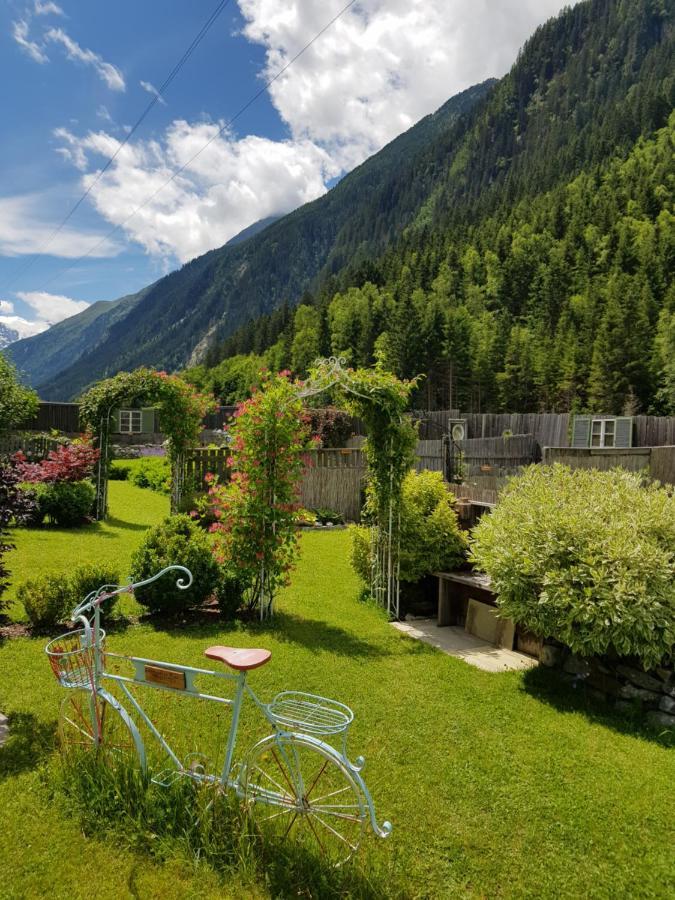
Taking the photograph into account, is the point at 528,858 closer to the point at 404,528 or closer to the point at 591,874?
the point at 591,874

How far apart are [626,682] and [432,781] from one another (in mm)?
2450

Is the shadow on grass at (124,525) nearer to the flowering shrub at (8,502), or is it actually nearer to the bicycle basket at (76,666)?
the flowering shrub at (8,502)

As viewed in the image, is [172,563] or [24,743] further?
[172,563]

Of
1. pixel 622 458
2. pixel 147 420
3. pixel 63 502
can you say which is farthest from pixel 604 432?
pixel 147 420

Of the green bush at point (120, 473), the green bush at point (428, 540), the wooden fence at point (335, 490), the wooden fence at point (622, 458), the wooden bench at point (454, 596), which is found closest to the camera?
the wooden bench at point (454, 596)

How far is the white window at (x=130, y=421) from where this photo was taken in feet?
127

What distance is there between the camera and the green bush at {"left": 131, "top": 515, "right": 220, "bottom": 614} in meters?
6.89

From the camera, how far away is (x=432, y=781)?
386 cm

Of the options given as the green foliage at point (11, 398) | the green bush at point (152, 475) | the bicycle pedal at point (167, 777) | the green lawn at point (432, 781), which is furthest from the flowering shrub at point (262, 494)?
the green bush at point (152, 475)

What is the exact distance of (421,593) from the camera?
27.8 feet

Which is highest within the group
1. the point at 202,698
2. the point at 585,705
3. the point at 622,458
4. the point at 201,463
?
the point at 622,458

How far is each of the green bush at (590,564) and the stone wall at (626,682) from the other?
0.23 metres

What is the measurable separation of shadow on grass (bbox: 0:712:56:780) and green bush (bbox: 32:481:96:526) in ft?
28.5

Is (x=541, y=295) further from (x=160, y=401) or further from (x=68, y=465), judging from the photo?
(x=68, y=465)
